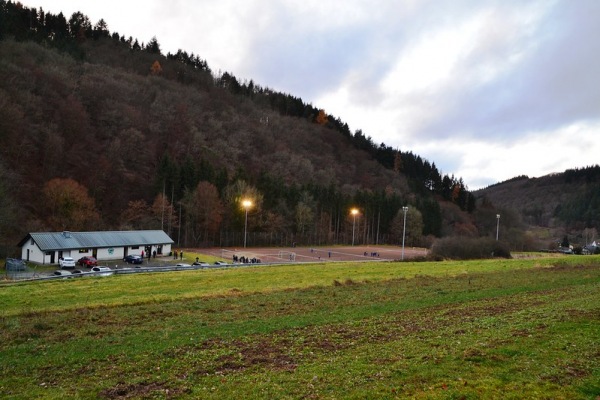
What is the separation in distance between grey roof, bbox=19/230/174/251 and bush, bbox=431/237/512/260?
49463 millimetres

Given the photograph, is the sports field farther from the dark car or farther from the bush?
the dark car

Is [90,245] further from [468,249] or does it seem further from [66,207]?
[468,249]

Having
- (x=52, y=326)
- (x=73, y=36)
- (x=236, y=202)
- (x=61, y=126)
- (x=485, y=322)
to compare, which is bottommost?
(x=52, y=326)

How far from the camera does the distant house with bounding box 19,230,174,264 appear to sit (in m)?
57.7

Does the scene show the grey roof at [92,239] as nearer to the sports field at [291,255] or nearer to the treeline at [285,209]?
the sports field at [291,255]

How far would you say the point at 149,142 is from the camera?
125812mm

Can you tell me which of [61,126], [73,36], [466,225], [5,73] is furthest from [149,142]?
[466,225]

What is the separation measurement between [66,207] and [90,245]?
17.4 m

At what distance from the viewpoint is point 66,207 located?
244 ft

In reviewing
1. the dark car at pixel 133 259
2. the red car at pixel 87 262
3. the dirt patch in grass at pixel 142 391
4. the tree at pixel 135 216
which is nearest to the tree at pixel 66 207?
the tree at pixel 135 216

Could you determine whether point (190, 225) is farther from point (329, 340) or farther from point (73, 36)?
point (73, 36)

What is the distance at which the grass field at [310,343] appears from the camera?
10930 mm

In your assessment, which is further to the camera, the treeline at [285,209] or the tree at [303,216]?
the tree at [303,216]

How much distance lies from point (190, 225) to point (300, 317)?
7828 centimetres
